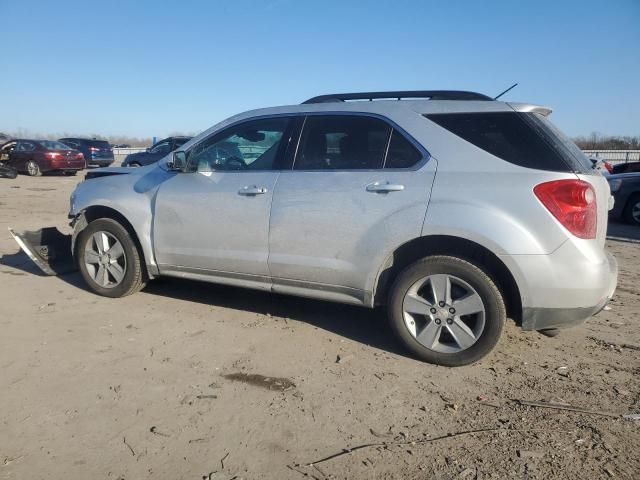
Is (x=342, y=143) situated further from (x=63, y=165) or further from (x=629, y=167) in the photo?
(x=63, y=165)

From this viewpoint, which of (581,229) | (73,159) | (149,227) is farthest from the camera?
(73,159)

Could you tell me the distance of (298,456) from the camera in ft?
8.45

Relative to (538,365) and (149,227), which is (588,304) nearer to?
(538,365)

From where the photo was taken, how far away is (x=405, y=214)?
3592mm

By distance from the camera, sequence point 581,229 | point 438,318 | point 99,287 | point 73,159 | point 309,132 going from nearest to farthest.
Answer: point 581,229
point 438,318
point 309,132
point 99,287
point 73,159

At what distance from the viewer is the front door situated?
13.7 feet

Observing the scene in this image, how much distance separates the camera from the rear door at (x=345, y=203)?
3633 millimetres

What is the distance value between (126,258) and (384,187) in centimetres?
269

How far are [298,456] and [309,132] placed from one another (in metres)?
2.53

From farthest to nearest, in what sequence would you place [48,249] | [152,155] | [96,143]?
[96,143] < [152,155] < [48,249]

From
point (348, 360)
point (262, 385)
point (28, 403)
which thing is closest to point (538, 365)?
point (348, 360)

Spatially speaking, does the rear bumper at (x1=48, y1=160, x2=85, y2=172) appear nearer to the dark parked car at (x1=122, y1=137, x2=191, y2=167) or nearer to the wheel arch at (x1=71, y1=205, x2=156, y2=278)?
the dark parked car at (x1=122, y1=137, x2=191, y2=167)

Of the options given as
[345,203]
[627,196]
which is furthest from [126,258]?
[627,196]

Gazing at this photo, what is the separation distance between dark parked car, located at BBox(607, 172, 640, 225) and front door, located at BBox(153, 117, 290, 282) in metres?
9.36
